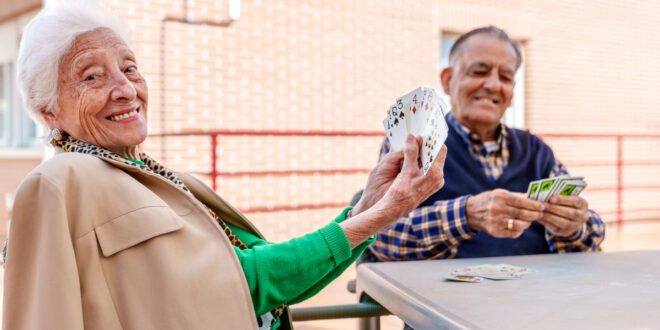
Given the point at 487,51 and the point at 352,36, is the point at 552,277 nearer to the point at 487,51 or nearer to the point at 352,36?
the point at 487,51

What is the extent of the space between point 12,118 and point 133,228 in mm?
6473

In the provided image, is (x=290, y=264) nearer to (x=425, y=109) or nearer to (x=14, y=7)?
(x=425, y=109)

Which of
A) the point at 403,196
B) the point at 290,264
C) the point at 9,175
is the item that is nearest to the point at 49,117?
the point at 290,264

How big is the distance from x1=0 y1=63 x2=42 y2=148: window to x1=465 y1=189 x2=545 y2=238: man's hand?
19.5 feet

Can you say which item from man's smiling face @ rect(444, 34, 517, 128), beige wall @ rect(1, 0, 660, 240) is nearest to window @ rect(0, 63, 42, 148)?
beige wall @ rect(1, 0, 660, 240)

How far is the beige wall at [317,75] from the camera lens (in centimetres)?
491

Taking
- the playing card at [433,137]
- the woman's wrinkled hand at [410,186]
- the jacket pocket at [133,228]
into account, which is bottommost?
the jacket pocket at [133,228]

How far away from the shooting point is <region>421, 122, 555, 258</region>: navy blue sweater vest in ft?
5.88

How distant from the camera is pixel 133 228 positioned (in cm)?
100

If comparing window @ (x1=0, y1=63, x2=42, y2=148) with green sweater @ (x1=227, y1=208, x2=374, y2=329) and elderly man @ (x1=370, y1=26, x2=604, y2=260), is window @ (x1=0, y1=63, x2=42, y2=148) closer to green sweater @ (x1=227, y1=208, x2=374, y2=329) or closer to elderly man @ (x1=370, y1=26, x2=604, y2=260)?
elderly man @ (x1=370, y1=26, x2=604, y2=260)

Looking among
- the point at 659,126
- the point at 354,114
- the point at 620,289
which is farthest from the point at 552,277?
the point at 659,126

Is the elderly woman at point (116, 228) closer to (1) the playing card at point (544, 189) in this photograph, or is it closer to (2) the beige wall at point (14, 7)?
(1) the playing card at point (544, 189)

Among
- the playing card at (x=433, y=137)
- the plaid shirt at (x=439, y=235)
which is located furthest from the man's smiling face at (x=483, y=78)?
the playing card at (x=433, y=137)

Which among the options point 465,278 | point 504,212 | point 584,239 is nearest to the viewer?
point 465,278
